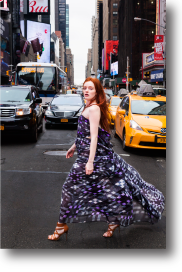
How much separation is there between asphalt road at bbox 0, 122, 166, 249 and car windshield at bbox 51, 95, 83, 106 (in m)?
6.36

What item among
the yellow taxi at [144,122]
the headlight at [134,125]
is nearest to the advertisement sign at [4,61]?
the yellow taxi at [144,122]

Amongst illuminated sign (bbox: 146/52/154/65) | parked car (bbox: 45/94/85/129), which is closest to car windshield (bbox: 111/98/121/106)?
parked car (bbox: 45/94/85/129)

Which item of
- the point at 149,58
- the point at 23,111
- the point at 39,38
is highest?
the point at 39,38

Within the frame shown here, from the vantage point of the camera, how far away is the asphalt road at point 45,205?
354 centimetres

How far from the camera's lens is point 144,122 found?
8.61 metres

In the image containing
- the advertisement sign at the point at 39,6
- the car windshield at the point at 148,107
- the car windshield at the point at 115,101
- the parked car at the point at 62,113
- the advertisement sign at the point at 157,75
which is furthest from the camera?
the advertisement sign at the point at 39,6

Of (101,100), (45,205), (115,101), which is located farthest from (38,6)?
(101,100)

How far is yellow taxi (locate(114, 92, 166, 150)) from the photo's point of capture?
27.3 ft

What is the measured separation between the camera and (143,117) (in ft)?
29.1

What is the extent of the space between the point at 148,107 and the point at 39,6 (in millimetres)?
90728

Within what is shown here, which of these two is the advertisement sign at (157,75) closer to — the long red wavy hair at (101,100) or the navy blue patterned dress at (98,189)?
the long red wavy hair at (101,100)

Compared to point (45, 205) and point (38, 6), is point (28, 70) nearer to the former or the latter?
point (45, 205)

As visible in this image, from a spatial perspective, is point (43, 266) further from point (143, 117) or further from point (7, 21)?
point (7, 21)

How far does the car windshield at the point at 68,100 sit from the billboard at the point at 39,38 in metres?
81.3
